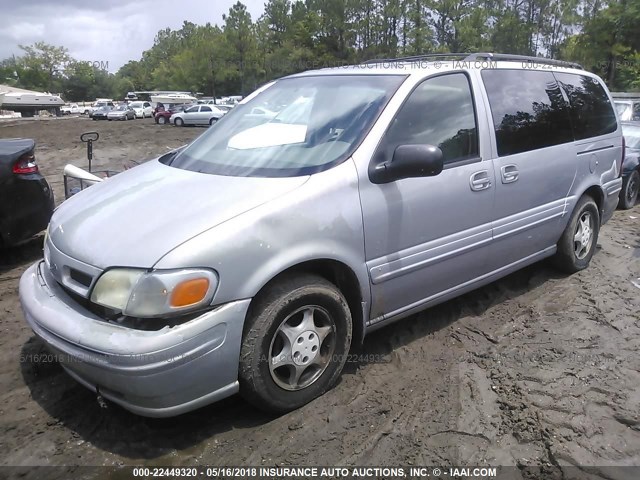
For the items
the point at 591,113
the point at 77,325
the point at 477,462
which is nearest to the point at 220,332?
the point at 77,325

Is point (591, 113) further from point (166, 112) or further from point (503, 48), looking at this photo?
point (503, 48)

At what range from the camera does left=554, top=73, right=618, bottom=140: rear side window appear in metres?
4.61

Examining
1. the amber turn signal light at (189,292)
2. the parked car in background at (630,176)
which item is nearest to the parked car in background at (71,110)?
the parked car in background at (630,176)

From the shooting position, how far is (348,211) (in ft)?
9.65

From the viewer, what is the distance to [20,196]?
507 cm

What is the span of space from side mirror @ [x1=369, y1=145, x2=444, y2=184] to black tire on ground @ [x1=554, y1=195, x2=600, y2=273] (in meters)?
2.28

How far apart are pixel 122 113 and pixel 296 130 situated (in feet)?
151

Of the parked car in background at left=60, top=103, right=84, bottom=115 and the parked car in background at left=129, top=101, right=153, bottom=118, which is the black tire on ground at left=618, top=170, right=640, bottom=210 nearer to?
the parked car in background at left=129, top=101, right=153, bottom=118

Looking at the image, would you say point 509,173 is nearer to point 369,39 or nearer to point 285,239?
point 285,239

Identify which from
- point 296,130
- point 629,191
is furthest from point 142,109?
point 296,130

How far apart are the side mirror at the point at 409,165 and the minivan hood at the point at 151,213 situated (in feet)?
1.53

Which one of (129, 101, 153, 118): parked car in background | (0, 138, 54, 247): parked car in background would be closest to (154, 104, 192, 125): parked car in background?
(129, 101, 153, 118): parked car in background

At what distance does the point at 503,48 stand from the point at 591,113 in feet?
140

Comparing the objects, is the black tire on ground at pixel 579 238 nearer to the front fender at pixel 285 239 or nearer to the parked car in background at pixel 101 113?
the front fender at pixel 285 239
